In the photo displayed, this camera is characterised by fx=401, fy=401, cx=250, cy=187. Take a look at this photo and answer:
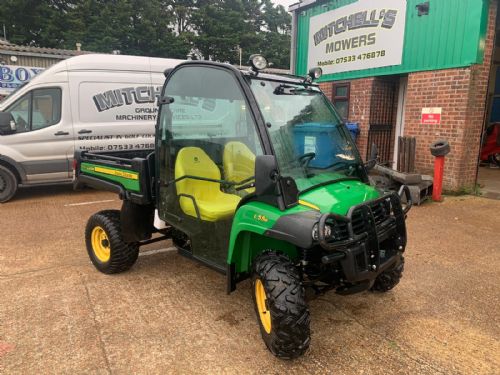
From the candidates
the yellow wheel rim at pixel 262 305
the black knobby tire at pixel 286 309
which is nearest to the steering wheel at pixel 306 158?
the black knobby tire at pixel 286 309

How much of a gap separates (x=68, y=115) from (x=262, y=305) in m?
6.00

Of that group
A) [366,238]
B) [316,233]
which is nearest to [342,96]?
[366,238]

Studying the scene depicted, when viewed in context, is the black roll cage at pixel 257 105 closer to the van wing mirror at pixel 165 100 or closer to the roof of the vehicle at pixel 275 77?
the roof of the vehicle at pixel 275 77

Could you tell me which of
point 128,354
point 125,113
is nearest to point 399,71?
point 125,113

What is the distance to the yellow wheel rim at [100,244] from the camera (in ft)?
13.4

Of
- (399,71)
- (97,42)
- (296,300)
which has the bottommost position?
(296,300)

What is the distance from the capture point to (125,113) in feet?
25.5

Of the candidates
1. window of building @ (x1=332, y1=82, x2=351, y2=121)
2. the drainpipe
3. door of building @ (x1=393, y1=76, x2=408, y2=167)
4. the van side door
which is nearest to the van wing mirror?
the van side door

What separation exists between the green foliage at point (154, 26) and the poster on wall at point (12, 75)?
13.9m

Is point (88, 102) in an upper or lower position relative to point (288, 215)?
upper

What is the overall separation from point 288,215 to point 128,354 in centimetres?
146

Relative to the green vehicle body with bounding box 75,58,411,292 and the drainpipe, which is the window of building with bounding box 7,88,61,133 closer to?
the green vehicle body with bounding box 75,58,411,292

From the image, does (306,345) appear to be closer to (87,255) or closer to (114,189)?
(114,189)

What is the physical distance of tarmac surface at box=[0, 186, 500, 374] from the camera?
2652 millimetres
